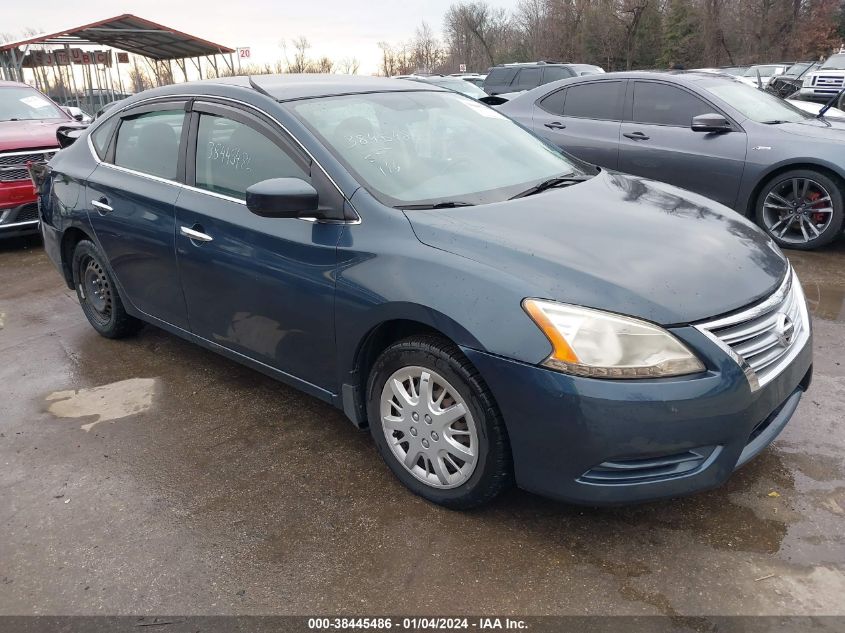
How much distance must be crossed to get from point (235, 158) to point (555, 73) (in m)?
16.8

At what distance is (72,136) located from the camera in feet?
20.4

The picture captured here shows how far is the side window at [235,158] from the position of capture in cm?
314

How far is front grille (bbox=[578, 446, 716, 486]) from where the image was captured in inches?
90.5

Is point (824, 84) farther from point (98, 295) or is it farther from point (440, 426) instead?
point (440, 426)

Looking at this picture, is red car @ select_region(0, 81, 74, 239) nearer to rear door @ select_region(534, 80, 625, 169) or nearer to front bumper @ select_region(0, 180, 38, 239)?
front bumper @ select_region(0, 180, 38, 239)

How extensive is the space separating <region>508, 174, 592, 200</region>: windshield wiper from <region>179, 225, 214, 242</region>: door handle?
1.50m

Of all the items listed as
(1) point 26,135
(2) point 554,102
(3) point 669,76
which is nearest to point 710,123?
(3) point 669,76

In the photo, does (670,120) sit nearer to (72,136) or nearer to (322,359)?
(322,359)

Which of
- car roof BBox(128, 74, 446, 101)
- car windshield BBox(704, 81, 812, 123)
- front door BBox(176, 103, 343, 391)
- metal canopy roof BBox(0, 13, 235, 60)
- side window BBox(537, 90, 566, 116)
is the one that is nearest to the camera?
front door BBox(176, 103, 343, 391)

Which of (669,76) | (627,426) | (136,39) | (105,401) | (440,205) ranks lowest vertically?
(105,401)

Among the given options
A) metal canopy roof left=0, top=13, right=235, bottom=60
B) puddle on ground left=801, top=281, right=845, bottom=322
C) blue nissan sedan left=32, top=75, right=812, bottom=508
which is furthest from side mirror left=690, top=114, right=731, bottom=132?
metal canopy roof left=0, top=13, right=235, bottom=60

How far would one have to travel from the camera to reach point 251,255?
3154 mm

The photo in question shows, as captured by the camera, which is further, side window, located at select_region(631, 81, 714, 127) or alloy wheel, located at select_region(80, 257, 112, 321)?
side window, located at select_region(631, 81, 714, 127)

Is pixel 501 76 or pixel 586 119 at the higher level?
pixel 501 76
